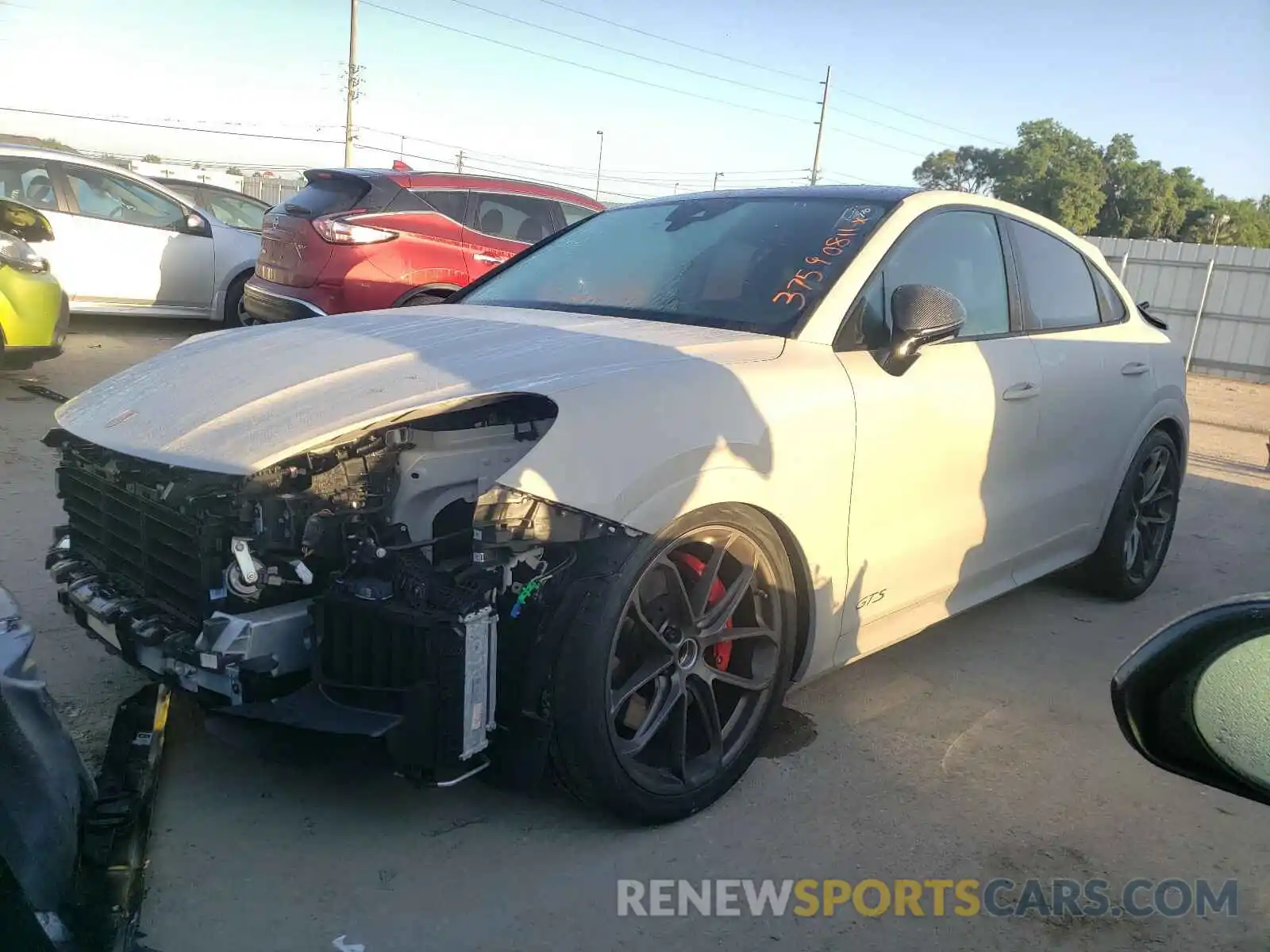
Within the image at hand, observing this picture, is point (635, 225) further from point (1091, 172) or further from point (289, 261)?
point (1091, 172)

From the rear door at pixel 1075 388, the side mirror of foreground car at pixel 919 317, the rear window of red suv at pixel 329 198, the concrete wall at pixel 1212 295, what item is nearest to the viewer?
the side mirror of foreground car at pixel 919 317

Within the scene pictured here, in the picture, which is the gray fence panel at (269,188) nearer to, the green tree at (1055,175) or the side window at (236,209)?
the side window at (236,209)

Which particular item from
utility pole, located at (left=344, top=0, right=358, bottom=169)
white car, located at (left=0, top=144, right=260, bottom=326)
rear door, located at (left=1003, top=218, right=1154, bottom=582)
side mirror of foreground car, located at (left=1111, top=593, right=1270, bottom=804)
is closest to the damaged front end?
side mirror of foreground car, located at (left=1111, top=593, right=1270, bottom=804)

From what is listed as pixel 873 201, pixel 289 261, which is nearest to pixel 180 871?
pixel 873 201

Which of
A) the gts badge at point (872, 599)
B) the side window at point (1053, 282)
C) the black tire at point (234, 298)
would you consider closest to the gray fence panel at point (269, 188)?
the black tire at point (234, 298)

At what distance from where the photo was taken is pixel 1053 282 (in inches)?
164

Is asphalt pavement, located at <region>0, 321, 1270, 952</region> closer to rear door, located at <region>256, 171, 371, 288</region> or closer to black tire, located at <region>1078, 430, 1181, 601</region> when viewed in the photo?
black tire, located at <region>1078, 430, 1181, 601</region>

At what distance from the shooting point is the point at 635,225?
3.94 metres

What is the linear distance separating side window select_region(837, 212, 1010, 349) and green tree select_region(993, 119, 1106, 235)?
148ft

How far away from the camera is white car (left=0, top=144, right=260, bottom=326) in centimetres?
884

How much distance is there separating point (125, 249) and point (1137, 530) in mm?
8735

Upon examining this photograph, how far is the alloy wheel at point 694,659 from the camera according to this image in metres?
2.61

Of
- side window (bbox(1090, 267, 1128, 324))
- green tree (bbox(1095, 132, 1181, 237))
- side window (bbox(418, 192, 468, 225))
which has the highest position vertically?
green tree (bbox(1095, 132, 1181, 237))

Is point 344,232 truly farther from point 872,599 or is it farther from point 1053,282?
point 872,599
